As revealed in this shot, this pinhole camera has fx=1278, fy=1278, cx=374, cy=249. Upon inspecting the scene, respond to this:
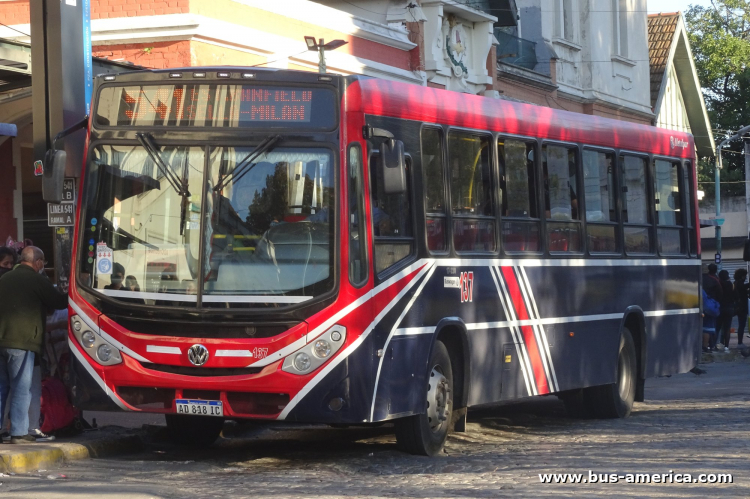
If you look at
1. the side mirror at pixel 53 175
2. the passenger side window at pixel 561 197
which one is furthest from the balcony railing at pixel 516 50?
the side mirror at pixel 53 175

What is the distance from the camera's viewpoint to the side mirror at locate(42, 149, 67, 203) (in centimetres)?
966

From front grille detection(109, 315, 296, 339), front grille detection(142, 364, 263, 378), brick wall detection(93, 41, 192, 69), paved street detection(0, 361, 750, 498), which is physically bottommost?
paved street detection(0, 361, 750, 498)

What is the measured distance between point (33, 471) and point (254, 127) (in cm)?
303

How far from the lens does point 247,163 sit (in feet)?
31.3

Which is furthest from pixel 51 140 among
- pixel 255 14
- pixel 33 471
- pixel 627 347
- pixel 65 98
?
pixel 255 14

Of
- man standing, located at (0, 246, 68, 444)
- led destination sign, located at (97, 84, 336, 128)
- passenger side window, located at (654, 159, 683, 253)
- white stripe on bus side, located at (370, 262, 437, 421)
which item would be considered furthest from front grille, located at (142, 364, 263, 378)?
passenger side window, located at (654, 159, 683, 253)

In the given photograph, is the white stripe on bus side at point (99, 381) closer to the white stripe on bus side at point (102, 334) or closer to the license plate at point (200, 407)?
the white stripe on bus side at point (102, 334)

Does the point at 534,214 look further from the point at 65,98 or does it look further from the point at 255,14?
the point at 255,14

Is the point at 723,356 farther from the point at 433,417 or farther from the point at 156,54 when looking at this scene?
the point at 433,417

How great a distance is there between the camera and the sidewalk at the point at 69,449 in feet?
30.7

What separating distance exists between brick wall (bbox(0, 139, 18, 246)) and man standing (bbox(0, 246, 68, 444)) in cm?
813

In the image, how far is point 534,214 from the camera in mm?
12258

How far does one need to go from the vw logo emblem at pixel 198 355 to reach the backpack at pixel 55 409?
5.49 feet

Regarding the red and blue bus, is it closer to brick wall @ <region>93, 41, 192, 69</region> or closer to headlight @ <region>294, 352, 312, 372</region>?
headlight @ <region>294, 352, 312, 372</region>
